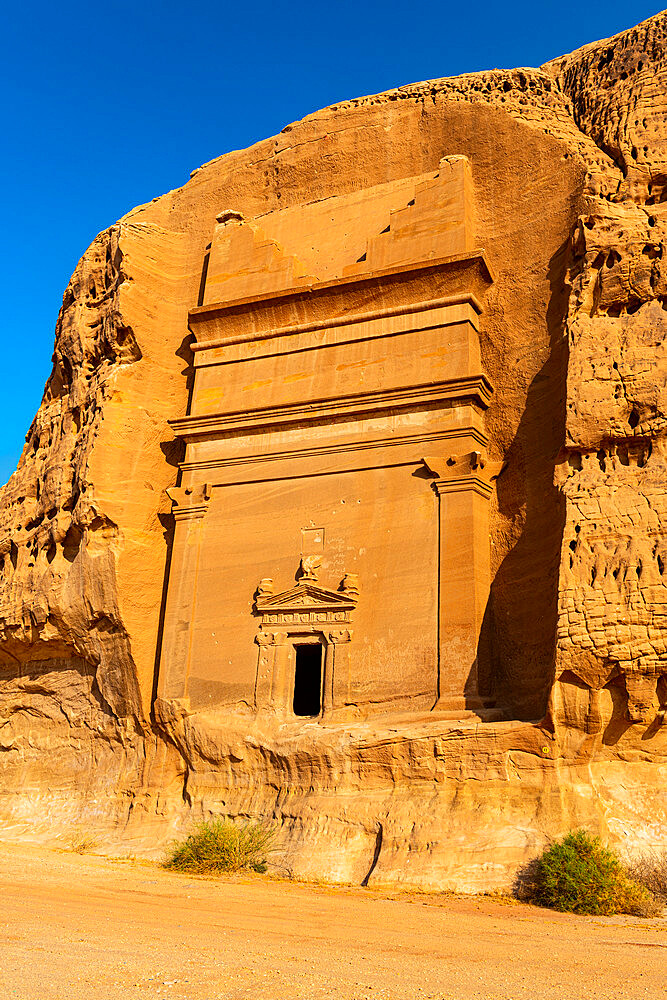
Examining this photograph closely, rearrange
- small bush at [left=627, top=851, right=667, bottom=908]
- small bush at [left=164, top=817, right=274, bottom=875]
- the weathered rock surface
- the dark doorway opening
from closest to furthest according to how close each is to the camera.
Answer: small bush at [left=627, top=851, right=667, bottom=908]
the weathered rock surface
small bush at [left=164, top=817, right=274, bottom=875]
the dark doorway opening

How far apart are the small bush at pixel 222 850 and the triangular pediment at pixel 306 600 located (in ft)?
9.88

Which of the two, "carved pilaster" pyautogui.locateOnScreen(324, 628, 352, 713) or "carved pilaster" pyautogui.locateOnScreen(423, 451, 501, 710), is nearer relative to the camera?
"carved pilaster" pyautogui.locateOnScreen(423, 451, 501, 710)

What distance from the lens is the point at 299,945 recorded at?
653cm

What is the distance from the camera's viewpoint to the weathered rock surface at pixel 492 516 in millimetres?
10062

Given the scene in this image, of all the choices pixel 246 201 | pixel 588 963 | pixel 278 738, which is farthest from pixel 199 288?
pixel 588 963

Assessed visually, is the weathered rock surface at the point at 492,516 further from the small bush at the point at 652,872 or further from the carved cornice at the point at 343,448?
the carved cornice at the point at 343,448

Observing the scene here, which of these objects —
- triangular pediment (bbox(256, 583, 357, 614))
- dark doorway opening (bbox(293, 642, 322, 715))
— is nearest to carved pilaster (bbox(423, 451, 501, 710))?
triangular pediment (bbox(256, 583, 357, 614))

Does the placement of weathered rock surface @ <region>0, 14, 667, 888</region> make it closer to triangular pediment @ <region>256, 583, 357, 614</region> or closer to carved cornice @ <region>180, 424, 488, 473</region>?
carved cornice @ <region>180, 424, 488, 473</region>

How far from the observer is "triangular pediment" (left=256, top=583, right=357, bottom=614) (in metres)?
12.6

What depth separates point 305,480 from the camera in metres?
13.7

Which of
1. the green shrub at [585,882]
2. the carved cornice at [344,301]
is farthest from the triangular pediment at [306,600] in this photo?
the green shrub at [585,882]

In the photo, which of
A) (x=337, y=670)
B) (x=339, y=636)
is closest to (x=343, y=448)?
(x=339, y=636)

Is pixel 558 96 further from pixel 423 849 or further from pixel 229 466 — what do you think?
pixel 423 849

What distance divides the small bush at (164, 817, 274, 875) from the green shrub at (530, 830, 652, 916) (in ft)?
11.6
